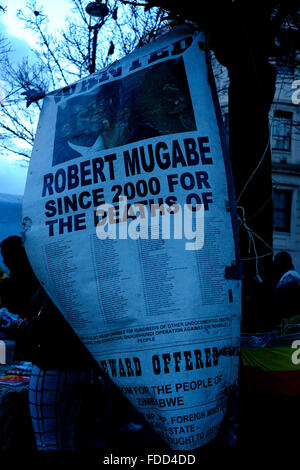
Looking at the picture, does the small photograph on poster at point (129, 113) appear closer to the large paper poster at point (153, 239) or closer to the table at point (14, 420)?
the large paper poster at point (153, 239)

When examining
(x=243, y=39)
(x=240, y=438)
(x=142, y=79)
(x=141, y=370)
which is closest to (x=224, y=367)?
(x=141, y=370)

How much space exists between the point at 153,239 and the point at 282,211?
829 inches

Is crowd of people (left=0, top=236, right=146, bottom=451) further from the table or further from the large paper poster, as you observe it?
the table

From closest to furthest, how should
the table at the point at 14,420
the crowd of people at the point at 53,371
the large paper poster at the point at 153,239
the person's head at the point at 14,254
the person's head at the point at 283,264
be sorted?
1. the large paper poster at the point at 153,239
2. the crowd of people at the point at 53,371
3. the table at the point at 14,420
4. the person's head at the point at 14,254
5. the person's head at the point at 283,264

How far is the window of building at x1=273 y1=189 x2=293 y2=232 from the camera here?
22.0m

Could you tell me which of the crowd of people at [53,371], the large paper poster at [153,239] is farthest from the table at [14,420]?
the large paper poster at [153,239]

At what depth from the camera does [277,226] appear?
72.5 feet

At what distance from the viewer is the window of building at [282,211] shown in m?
22.0

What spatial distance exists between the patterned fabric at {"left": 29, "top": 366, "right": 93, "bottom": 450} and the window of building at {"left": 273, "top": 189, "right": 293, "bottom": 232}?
802 inches

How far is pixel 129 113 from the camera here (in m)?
2.05

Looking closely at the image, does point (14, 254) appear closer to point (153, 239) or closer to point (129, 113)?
point (129, 113)

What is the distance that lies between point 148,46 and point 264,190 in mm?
1283

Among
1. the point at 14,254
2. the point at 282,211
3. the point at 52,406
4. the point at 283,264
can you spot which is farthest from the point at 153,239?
the point at 282,211

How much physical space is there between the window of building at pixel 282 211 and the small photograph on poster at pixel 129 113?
20.6 m
